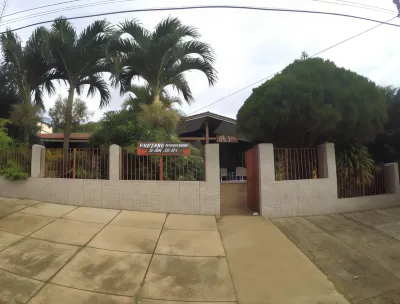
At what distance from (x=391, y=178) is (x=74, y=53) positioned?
1036 cm

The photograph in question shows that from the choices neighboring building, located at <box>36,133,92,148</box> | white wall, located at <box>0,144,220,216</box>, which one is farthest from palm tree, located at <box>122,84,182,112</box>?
neighboring building, located at <box>36,133,92,148</box>

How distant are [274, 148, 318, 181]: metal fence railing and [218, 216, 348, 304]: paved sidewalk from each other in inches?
71.4

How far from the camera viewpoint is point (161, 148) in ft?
21.3

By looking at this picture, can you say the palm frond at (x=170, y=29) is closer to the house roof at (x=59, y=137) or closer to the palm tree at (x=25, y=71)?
the palm tree at (x=25, y=71)

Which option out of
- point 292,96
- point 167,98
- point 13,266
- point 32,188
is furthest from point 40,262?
point 167,98

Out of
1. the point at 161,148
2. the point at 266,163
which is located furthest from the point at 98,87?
the point at 266,163

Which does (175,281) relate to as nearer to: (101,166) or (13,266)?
(13,266)

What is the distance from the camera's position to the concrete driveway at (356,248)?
340 cm

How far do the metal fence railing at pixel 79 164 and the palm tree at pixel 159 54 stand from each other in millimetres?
2881

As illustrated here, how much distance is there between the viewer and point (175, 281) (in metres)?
3.47

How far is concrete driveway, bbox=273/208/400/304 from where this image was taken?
3400mm

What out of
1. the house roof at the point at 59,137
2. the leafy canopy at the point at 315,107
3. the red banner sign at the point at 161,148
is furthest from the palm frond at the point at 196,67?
the house roof at the point at 59,137

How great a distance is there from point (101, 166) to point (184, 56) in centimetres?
488

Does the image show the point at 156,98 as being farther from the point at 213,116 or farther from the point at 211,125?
Answer: the point at 211,125
